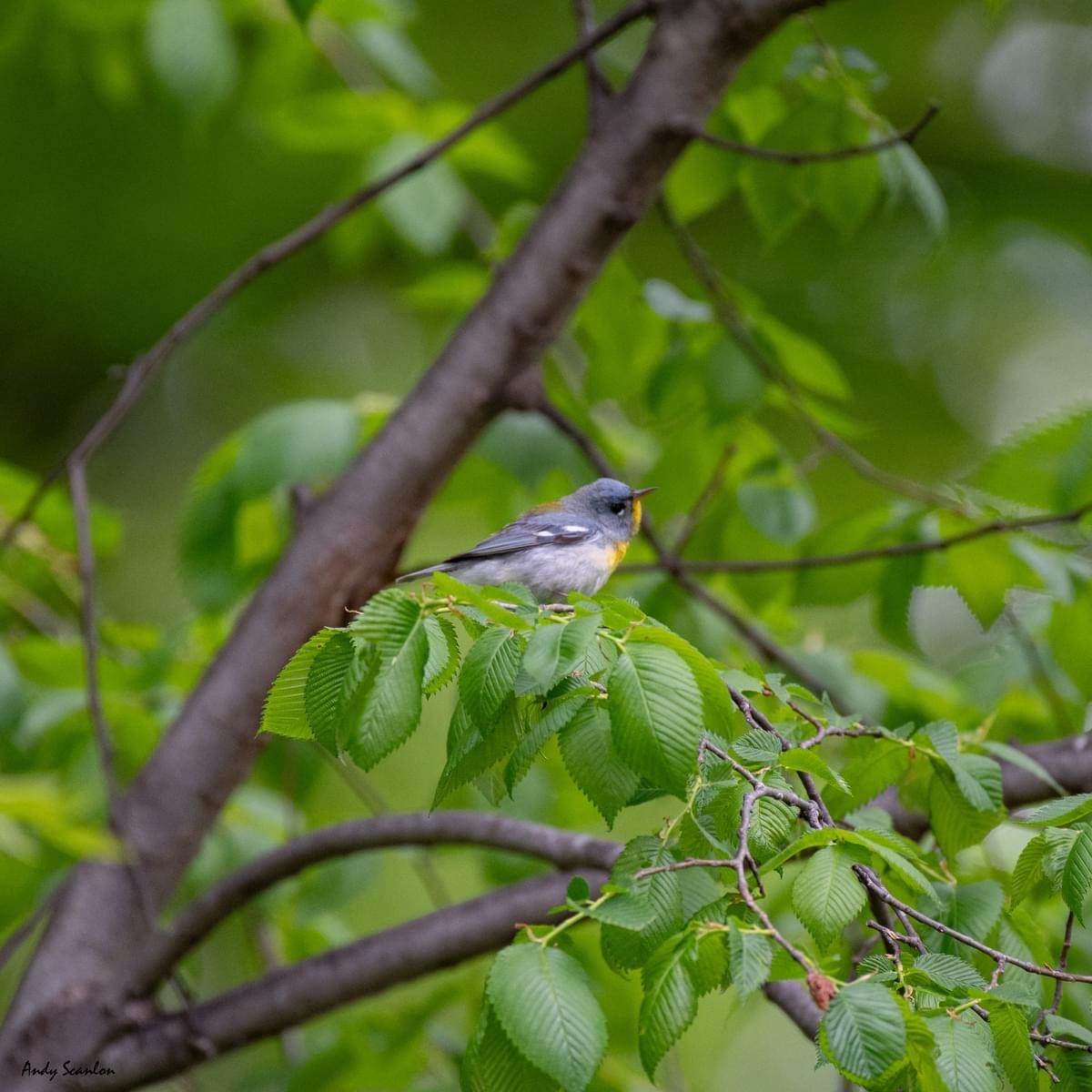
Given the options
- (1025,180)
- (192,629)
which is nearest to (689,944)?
(192,629)

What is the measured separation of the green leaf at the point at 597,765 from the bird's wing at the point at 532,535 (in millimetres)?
1953

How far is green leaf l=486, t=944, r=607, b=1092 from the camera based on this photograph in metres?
1.42

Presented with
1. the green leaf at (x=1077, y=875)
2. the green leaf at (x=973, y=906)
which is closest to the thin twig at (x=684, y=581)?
the green leaf at (x=973, y=906)

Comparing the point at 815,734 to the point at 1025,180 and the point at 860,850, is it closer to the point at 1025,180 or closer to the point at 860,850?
the point at 860,850

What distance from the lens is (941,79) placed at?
6410mm

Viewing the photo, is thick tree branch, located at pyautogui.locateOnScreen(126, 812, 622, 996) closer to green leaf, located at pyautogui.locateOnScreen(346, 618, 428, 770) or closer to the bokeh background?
green leaf, located at pyautogui.locateOnScreen(346, 618, 428, 770)

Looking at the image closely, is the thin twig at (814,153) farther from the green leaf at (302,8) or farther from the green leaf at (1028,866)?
the green leaf at (1028,866)

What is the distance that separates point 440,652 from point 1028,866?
902 mm

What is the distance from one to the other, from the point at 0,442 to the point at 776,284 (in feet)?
13.7

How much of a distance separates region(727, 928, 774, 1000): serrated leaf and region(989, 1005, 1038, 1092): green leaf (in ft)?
1.06

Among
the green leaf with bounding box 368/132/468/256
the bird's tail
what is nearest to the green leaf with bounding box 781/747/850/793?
the bird's tail

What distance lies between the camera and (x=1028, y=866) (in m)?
1.74

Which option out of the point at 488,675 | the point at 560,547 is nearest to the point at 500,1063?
the point at 488,675

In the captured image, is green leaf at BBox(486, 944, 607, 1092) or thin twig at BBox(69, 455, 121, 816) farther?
thin twig at BBox(69, 455, 121, 816)
